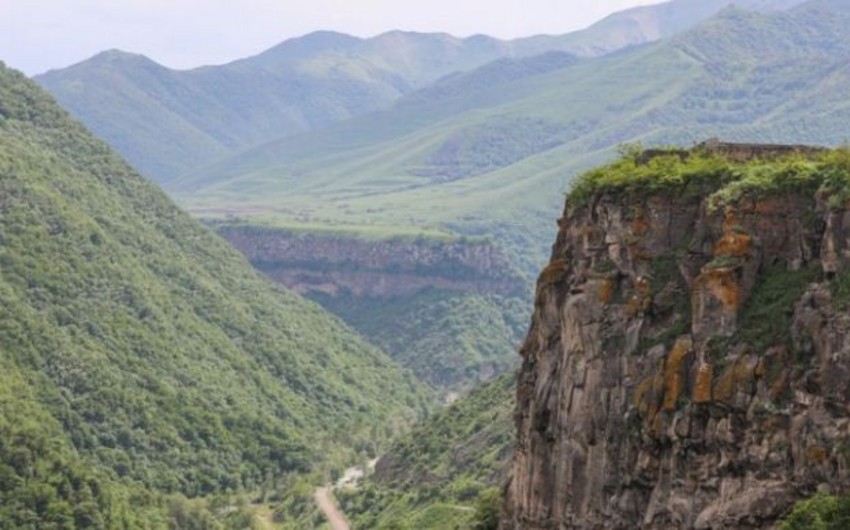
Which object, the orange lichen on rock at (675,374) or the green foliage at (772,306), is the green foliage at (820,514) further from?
the orange lichen on rock at (675,374)

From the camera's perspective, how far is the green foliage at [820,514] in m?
37.2

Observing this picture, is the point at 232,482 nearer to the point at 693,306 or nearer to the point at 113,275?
the point at 113,275

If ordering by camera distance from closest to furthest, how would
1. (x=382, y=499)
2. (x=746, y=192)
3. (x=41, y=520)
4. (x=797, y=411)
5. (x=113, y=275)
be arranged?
(x=797, y=411) → (x=746, y=192) → (x=41, y=520) → (x=382, y=499) → (x=113, y=275)

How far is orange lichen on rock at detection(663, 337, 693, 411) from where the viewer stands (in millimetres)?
43062

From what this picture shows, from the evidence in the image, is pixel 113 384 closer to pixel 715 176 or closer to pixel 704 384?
pixel 715 176

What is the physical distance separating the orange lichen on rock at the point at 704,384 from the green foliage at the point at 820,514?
173 inches

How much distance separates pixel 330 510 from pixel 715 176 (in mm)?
105096

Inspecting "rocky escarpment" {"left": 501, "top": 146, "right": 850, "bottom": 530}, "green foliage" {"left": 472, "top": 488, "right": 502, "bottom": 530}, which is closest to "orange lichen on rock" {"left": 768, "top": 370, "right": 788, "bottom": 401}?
"rocky escarpment" {"left": 501, "top": 146, "right": 850, "bottom": 530}

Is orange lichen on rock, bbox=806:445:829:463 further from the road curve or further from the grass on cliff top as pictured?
the road curve

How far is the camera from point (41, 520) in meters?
124

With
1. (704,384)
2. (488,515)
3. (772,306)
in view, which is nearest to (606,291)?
(704,384)

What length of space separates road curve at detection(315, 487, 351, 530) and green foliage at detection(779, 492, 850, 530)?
98994 millimetres

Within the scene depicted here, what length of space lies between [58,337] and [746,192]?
446ft

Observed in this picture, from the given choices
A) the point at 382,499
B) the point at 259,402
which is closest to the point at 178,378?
the point at 259,402
